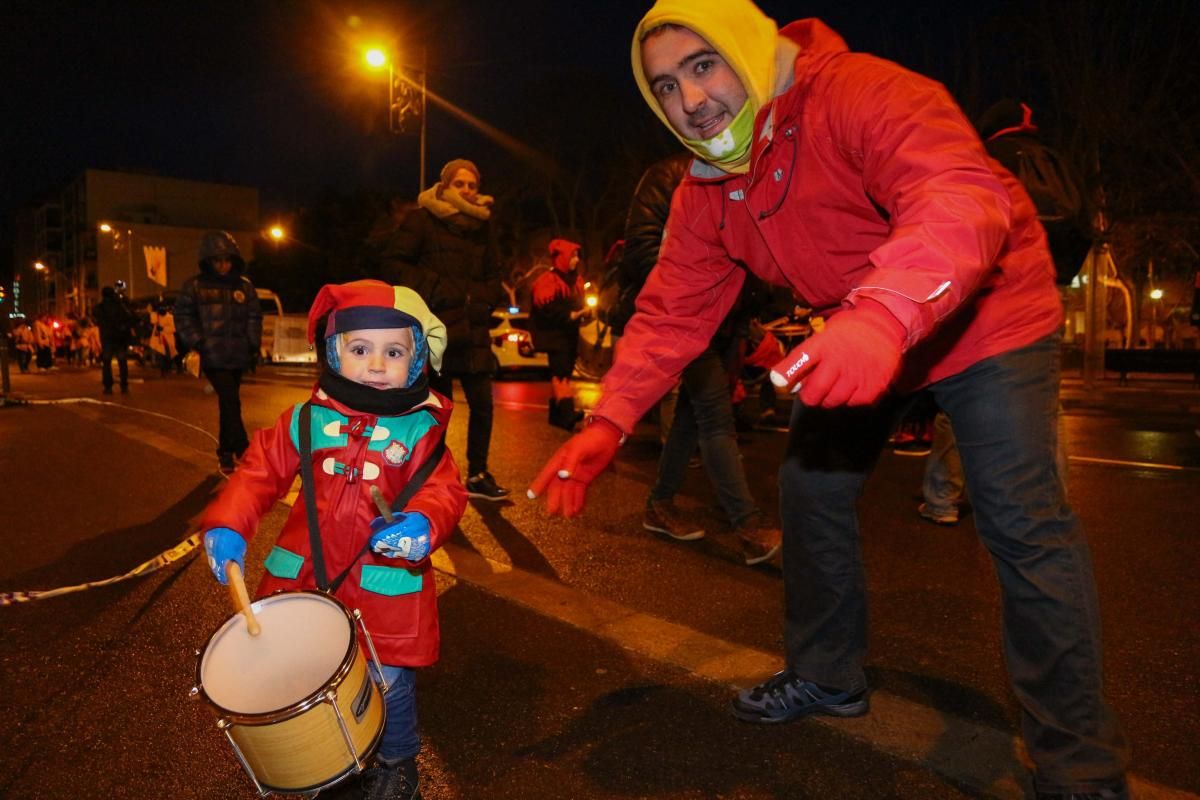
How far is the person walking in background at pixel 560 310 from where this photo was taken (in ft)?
25.7

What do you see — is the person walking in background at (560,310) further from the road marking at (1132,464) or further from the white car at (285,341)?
the white car at (285,341)

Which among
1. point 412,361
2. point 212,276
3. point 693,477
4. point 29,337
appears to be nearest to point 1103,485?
point 693,477

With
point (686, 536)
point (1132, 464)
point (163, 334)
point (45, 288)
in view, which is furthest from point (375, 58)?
point (45, 288)

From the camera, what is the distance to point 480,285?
20.5 ft

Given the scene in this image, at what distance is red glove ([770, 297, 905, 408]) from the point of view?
1.64 metres

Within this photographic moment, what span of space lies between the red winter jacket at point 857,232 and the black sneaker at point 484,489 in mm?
3475

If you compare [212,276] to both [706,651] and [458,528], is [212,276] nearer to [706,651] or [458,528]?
[458,528]

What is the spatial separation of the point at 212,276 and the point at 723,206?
636 centimetres

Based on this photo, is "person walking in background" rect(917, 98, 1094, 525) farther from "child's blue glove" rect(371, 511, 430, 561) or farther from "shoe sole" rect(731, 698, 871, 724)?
"child's blue glove" rect(371, 511, 430, 561)

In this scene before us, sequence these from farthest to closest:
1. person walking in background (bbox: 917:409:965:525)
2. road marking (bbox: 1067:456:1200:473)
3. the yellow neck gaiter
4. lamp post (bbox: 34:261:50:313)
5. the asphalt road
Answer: lamp post (bbox: 34:261:50:313)
road marking (bbox: 1067:456:1200:473)
person walking in background (bbox: 917:409:965:525)
the asphalt road
the yellow neck gaiter

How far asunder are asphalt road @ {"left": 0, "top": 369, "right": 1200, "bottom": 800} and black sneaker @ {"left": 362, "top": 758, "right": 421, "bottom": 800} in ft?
0.41

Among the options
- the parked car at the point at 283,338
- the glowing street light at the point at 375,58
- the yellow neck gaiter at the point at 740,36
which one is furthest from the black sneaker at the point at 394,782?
the parked car at the point at 283,338

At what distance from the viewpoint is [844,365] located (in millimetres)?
1643

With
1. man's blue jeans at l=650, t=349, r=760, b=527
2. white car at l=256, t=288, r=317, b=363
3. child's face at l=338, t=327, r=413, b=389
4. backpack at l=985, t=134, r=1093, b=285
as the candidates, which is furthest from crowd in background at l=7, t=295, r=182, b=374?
backpack at l=985, t=134, r=1093, b=285
